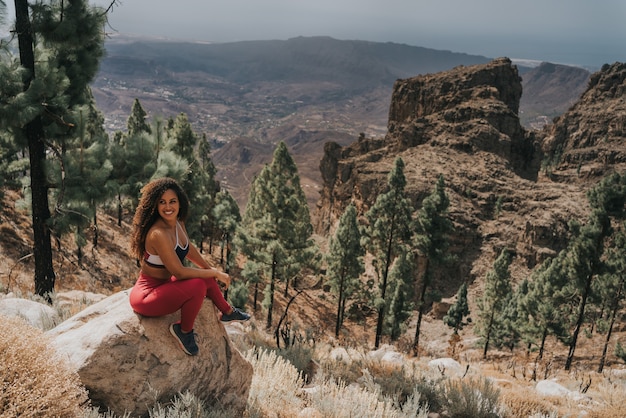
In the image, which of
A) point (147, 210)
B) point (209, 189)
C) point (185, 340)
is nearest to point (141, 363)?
point (185, 340)

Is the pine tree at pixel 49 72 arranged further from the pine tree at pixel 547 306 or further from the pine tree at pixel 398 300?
the pine tree at pixel 547 306

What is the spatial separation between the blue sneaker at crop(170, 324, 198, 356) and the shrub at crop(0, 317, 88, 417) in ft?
3.03

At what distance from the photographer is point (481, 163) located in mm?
55031

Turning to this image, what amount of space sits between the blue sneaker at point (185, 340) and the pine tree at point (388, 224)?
17.3m

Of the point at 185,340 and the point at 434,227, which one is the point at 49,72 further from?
the point at 434,227

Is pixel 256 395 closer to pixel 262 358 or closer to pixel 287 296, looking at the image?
pixel 262 358

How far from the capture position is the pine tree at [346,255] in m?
22.2

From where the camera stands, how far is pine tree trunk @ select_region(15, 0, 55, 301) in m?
7.14

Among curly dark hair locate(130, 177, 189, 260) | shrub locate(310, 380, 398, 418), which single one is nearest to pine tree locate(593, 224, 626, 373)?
shrub locate(310, 380, 398, 418)

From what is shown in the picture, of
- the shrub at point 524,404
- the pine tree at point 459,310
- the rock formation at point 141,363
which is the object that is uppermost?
the rock formation at point 141,363

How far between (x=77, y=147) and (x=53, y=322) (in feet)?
13.6

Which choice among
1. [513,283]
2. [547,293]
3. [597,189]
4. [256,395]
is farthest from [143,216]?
[513,283]

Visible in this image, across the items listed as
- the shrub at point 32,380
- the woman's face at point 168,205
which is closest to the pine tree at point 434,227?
the woman's face at point 168,205

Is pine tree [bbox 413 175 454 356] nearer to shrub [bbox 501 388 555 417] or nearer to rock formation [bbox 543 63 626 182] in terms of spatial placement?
shrub [bbox 501 388 555 417]
